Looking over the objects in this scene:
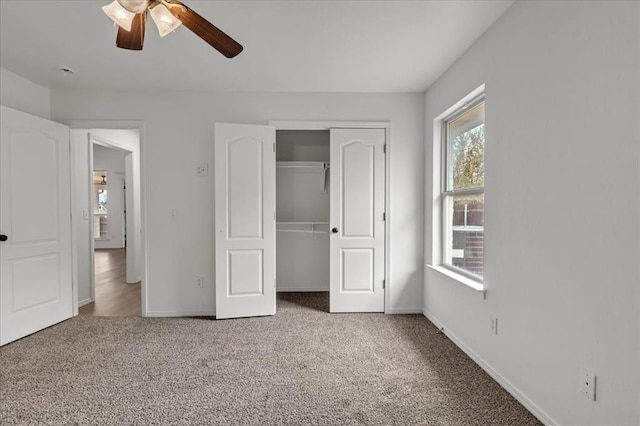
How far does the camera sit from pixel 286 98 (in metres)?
3.79

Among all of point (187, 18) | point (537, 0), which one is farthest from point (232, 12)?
point (537, 0)

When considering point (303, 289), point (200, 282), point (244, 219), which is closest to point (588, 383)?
point (244, 219)

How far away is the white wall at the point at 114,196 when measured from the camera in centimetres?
905

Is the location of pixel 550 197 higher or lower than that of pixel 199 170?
lower

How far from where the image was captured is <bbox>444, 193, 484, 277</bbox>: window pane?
282cm

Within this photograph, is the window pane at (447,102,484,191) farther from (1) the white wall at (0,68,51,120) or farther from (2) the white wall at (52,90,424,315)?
(1) the white wall at (0,68,51,120)

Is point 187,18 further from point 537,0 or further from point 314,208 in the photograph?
point 314,208

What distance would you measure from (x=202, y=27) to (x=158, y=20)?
8.0 inches

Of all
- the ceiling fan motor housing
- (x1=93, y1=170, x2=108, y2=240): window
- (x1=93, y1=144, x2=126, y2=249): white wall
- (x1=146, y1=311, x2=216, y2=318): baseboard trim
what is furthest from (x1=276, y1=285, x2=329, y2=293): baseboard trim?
(x1=93, y1=170, x2=108, y2=240): window

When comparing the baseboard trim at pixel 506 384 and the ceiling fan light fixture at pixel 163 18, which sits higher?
the ceiling fan light fixture at pixel 163 18

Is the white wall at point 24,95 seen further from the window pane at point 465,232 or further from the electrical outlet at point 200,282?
the window pane at point 465,232

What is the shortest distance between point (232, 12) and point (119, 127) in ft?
7.32

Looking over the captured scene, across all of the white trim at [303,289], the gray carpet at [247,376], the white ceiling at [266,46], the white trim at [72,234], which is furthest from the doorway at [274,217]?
the white trim at [72,234]

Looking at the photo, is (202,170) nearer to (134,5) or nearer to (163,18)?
(163,18)
